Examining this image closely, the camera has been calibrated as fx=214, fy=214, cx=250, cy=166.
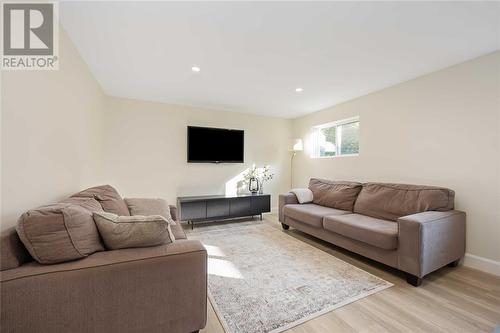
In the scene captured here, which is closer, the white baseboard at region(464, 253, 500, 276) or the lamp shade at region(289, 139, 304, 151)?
the white baseboard at region(464, 253, 500, 276)

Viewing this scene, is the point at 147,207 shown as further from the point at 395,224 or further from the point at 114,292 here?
the point at 395,224

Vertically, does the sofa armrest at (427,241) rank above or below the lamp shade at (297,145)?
below

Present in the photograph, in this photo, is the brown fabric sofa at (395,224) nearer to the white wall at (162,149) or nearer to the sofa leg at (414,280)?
the sofa leg at (414,280)

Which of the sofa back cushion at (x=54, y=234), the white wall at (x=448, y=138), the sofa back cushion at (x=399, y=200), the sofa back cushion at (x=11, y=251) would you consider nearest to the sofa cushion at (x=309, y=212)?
the sofa back cushion at (x=399, y=200)

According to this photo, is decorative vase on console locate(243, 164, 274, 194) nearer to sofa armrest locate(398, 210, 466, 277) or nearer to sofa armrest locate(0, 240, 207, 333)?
sofa armrest locate(398, 210, 466, 277)

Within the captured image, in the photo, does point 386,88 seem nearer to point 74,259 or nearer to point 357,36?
point 357,36

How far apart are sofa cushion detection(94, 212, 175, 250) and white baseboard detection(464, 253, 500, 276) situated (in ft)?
10.4

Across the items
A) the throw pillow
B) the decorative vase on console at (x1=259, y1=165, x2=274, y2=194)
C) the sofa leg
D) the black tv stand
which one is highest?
the decorative vase on console at (x1=259, y1=165, x2=274, y2=194)

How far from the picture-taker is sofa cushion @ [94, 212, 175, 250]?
1.21m

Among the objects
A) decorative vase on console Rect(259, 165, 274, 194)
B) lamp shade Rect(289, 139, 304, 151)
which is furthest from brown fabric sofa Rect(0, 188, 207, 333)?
lamp shade Rect(289, 139, 304, 151)

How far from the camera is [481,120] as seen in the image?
88.9 inches

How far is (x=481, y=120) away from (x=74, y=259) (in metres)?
3.65

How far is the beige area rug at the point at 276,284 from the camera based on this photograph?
1.55 metres

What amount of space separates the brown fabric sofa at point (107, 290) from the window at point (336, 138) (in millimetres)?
3446
